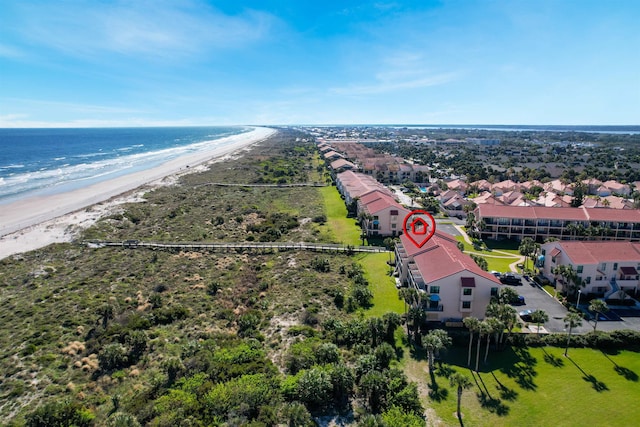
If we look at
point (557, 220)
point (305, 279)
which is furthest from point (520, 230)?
point (305, 279)

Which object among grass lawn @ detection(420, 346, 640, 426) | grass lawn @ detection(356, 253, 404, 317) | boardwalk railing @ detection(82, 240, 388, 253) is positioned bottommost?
grass lawn @ detection(420, 346, 640, 426)

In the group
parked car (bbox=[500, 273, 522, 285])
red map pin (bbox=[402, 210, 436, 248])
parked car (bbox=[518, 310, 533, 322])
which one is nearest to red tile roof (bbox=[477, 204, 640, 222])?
red map pin (bbox=[402, 210, 436, 248])

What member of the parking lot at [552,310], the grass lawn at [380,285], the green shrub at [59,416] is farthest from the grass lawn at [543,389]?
the green shrub at [59,416]

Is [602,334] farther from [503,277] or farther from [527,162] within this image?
[527,162]

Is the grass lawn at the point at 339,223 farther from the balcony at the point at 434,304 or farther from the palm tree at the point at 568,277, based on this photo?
the palm tree at the point at 568,277

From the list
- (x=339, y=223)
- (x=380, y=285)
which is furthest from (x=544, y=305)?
(x=339, y=223)

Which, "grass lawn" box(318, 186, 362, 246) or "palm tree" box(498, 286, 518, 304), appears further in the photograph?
"grass lawn" box(318, 186, 362, 246)

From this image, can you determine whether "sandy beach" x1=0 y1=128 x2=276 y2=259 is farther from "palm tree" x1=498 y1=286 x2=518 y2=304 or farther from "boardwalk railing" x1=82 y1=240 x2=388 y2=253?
"palm tree" x1=498 y1=286 x2=518 y2=304
